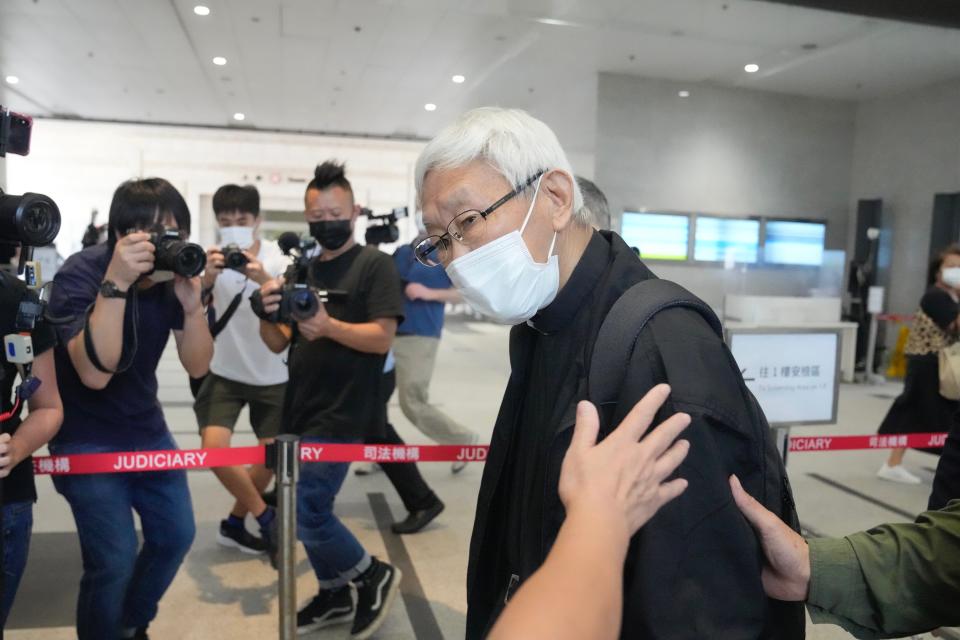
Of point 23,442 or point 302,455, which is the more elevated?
point 23,442

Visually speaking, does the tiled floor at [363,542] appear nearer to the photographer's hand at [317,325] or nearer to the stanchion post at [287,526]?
the stanchion post at [287,526]

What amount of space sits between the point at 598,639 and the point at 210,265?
251 centimetres

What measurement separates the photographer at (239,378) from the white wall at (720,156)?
4.87 m

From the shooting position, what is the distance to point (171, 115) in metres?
9.39

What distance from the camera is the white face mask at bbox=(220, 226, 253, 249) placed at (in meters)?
3.33

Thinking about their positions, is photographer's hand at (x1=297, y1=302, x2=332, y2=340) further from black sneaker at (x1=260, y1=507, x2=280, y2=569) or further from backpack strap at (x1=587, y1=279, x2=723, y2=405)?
backpack strap at (x1=587, y1=279, x2=723, y2=405)

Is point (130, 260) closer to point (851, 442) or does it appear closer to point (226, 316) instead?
point (226, 316)

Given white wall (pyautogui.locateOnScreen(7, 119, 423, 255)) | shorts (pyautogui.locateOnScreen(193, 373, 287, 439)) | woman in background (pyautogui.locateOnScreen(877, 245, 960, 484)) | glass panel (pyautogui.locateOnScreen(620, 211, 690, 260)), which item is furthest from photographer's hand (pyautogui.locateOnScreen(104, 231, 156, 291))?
white wall (pyautogui.locateOnScreen(7, 119, 423, 255))

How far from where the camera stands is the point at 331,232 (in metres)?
2.61

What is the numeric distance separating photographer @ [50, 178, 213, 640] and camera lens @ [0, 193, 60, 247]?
399mm

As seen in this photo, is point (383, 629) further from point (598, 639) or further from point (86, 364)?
point (598, 639)

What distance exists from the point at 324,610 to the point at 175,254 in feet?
4.80

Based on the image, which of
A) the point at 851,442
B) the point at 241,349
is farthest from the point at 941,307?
the point at 241,349

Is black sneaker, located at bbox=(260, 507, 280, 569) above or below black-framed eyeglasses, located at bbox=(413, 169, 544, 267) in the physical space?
below
